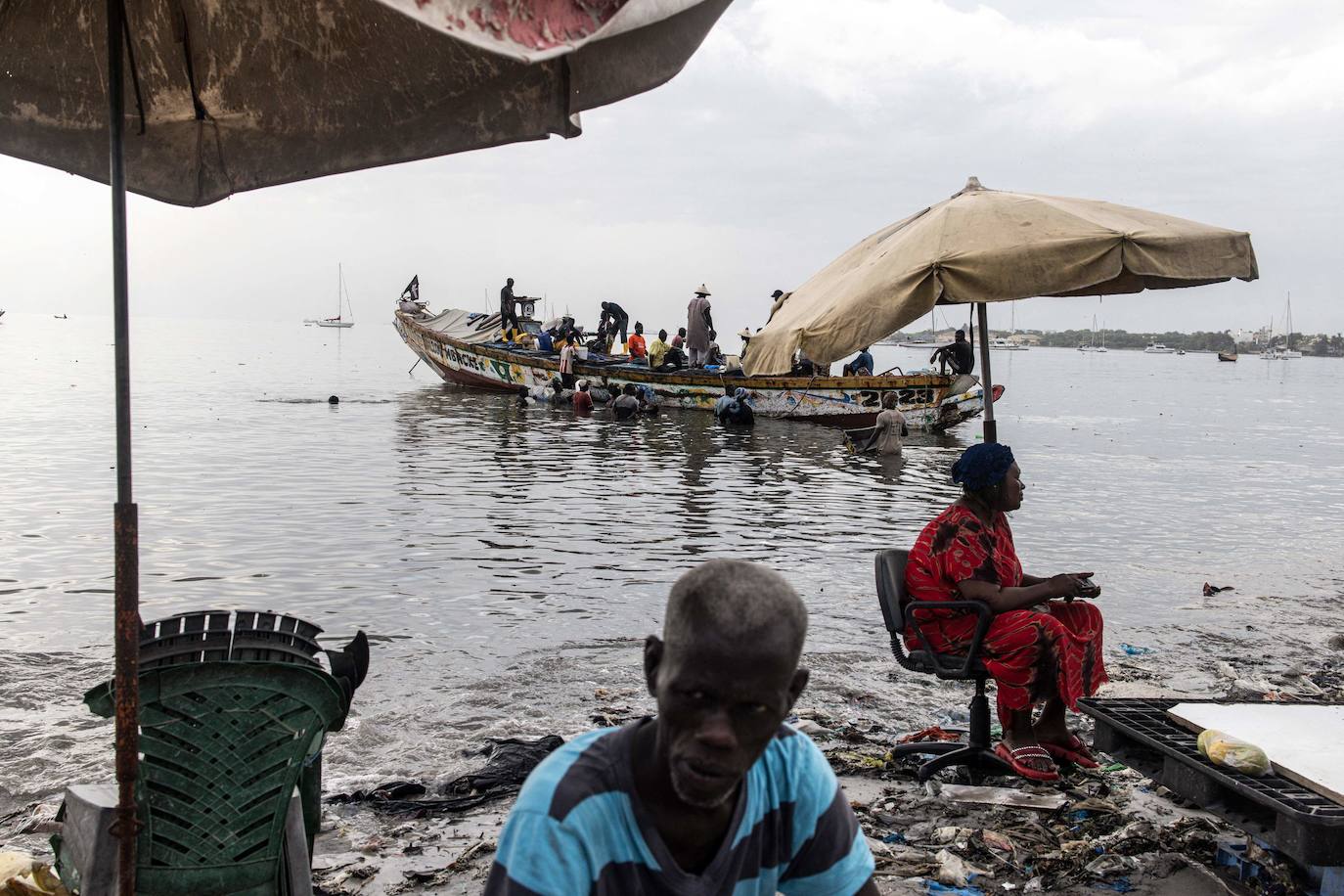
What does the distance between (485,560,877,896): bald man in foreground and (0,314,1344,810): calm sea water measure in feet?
12.2

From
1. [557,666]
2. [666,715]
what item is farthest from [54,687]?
[666,715]

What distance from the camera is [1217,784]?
145 inches

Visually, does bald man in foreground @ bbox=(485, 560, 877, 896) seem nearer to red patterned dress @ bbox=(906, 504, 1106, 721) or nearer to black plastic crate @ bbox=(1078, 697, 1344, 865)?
black plastic crate @ bbox=(1078, 697, 1344, 865)

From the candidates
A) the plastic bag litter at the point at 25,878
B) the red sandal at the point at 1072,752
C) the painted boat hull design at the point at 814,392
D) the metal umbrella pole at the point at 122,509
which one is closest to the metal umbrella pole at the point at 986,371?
the red sandal at the point at 1072,752

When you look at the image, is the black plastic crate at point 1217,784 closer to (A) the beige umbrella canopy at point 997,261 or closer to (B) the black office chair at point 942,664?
(B) the black office chair at point 942,664

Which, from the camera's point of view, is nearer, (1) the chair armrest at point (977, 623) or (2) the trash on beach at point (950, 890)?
(2) the trash on beach at point (950, 890)

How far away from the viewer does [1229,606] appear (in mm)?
8992

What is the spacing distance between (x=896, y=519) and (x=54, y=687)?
30.6ft

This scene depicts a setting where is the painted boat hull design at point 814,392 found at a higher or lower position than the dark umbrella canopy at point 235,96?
lower

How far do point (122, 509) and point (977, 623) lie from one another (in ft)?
11.3

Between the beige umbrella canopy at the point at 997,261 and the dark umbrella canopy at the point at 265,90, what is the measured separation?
2.15 meters

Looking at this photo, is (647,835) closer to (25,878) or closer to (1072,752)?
(25,878)

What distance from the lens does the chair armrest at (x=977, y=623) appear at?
15.7 feet

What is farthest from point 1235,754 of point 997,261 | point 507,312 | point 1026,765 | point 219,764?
point 507,312
